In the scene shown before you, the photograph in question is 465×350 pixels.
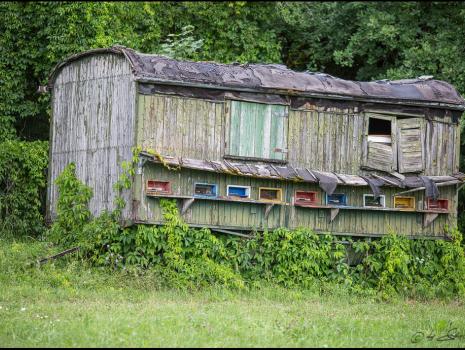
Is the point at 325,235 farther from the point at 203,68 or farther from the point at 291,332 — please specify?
the point at 291,332

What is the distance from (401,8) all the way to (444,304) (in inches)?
530

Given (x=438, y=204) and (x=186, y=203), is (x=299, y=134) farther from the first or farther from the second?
(x=438, y=204)

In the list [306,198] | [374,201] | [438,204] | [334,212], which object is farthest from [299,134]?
[438,204]

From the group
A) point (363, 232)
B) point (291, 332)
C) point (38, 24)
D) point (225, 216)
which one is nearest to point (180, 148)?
point (225, 216)

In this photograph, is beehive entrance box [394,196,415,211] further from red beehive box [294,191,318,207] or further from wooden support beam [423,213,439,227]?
red beehive box [294,191,318,207]

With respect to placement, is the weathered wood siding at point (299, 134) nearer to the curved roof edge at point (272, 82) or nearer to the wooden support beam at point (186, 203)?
the curved roof edge at point (272, 82)

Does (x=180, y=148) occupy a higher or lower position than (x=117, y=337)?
higher

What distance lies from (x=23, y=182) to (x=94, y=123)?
5375 millimetres

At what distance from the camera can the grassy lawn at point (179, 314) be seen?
1452 cm

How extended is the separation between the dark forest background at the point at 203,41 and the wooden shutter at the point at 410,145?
514cm

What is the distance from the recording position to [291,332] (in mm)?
15484

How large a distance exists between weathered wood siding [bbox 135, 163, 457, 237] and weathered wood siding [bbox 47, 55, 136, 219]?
2.79 feet

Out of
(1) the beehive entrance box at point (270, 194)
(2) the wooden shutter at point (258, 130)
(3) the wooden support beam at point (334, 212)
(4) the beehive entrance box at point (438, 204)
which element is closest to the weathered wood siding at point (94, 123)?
(2) the wooden shutter at point (258, 130)

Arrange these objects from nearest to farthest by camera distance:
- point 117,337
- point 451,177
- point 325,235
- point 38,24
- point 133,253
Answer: point 117,337 → point 133,253 → point 325,235 → point 451,177 → point 38,24
